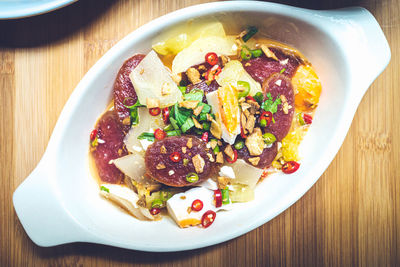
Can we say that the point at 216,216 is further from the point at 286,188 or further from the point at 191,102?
the point at 191,102

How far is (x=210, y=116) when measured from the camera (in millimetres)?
1448

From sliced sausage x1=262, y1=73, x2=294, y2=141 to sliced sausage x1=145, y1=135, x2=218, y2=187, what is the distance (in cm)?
36

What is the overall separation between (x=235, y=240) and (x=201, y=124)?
0.73 metres

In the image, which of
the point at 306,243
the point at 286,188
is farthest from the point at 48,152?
the point at 306,243

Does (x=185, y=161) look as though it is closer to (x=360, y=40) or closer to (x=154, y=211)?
(x=154, y=211)

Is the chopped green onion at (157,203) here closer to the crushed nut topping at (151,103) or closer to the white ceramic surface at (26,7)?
the crushed nut topping at (151,103)

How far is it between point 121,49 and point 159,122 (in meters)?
0.39

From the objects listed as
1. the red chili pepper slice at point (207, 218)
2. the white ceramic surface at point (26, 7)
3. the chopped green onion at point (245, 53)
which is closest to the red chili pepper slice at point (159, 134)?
the red chili pepper slice at point (207, 218)

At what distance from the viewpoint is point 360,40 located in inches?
55.7

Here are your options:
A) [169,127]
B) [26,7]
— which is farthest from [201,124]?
[26,7]

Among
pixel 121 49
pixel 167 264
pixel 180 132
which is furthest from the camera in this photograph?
pixel 167 264

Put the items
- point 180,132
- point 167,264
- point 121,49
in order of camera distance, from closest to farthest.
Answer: point 121,49
point 180,132
point 167,264

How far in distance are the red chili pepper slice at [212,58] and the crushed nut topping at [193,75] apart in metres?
0.08

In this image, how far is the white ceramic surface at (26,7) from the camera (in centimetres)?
146
